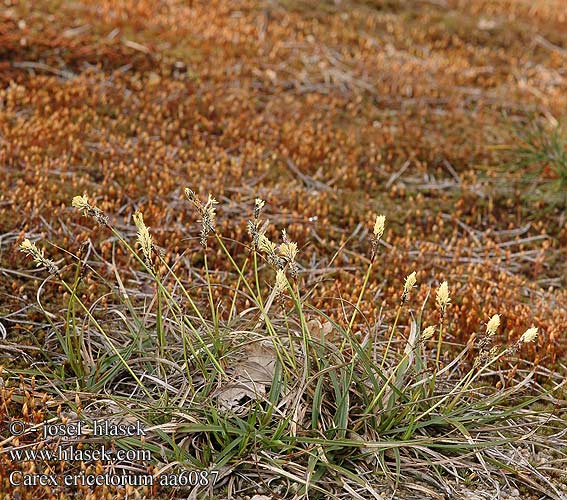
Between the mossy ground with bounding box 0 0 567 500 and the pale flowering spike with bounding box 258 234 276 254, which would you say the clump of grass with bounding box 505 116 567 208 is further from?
the pale flowering spike with bounding box 258 234 276 254

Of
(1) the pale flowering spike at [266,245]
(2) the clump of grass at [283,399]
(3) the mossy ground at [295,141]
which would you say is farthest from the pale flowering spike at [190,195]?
(3) the mossy ground at [295,141]

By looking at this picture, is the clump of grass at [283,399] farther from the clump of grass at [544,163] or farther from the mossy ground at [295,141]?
the clump of grass at [544,163]

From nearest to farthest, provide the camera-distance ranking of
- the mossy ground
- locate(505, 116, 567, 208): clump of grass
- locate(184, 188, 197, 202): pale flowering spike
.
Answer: locate(184, 188, 197, 202): pale flowering spike → the mossy ground → locate(505, 116, 567, 208): clump of grass

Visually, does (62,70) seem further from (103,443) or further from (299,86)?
(103,443)

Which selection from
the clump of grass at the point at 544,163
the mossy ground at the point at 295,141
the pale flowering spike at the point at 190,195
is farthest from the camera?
the clump of grass at the point at 544,163

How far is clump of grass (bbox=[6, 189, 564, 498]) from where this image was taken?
3.49 metres

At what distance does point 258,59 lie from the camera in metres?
9.64

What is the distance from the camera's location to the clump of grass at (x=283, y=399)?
3.49 m

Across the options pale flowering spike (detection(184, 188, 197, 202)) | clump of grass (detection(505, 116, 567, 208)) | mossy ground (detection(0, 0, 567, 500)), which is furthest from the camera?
clump of grass (detection(505, 116, 567, 208))

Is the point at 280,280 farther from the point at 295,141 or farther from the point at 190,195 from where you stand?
the point at 295,141

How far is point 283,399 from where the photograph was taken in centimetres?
373

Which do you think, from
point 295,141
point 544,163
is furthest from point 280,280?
point 544,163

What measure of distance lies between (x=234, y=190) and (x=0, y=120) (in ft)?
8.27

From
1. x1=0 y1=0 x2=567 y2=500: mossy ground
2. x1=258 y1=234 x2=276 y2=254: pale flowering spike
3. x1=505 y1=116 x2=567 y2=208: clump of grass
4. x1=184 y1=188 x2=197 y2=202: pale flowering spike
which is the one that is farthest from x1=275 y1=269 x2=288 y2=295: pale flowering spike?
x1=505 y1=116 x2=567 y2=208: clump of grass
